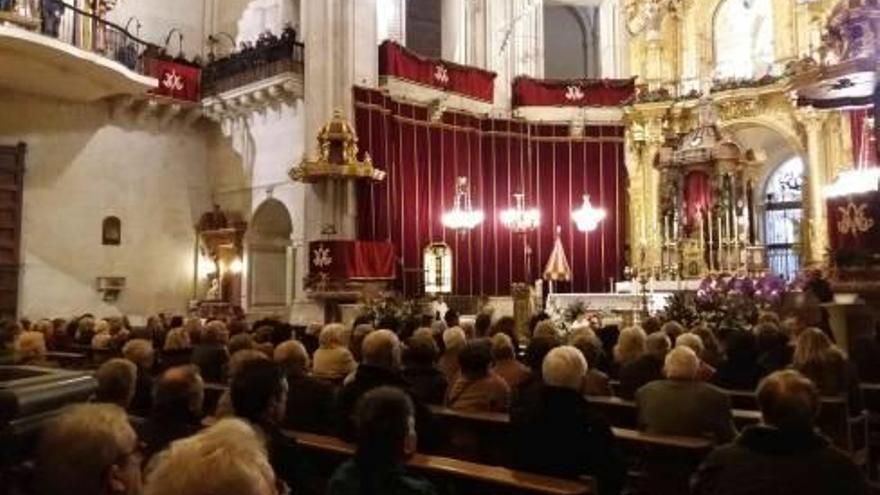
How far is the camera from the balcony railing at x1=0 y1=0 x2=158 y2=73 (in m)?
13.2

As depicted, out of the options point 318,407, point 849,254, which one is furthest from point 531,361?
point 849,254

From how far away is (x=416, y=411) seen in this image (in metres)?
4.38

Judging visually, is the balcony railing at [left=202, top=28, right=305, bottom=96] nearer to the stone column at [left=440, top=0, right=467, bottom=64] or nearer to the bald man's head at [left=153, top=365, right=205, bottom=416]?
the stone column at [left=440, top=0, right=467, bottom=64]

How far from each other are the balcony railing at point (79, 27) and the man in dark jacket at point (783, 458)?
13.0 meters

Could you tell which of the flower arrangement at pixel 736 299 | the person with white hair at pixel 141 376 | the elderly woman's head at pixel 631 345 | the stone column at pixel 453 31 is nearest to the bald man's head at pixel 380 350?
the person with white hair at pixel 141 376

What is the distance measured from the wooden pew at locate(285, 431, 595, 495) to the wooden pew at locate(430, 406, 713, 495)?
70 cm

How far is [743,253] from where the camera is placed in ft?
55.7

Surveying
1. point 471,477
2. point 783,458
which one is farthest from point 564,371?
point 783,458

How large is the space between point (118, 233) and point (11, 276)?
2.17 m

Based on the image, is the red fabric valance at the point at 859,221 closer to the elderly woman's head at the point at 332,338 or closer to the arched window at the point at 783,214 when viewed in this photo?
the arched window at the point at 783,214

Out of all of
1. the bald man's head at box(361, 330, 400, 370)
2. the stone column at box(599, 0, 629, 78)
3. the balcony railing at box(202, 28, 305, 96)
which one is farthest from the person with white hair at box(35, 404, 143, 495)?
the stone column at box(599, 0, 629, 78)

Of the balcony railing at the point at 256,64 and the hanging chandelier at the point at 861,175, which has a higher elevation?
the balcony railing at the point at 256,64

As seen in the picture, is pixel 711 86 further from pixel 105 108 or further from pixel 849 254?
pixel 105 108

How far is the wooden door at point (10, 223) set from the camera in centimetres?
1511
